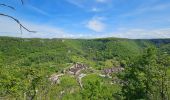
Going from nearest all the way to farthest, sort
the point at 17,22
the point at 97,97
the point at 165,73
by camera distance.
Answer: the point at 17,22 → the point at 165,73 → the point at 97,97

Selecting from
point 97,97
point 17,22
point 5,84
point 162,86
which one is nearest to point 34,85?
point 97,97

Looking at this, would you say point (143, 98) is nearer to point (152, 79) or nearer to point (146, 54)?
point (152, 79)

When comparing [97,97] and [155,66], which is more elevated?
[155,66]

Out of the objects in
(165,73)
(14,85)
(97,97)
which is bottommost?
(97,97)

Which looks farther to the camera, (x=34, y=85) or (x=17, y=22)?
(x=34, y=85)

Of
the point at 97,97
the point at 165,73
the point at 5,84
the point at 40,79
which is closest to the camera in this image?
the point at 165,73

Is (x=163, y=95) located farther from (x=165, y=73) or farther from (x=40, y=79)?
(x=40, y=79)

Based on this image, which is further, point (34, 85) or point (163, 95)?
point (34, 85)

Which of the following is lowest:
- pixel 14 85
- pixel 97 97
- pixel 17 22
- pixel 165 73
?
pixel 97 97

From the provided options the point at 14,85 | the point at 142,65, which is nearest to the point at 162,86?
the point at 142,65
